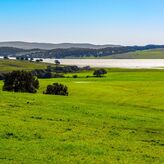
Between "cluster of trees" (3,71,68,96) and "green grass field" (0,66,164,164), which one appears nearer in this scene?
"green grass field" (0,66,164,164)

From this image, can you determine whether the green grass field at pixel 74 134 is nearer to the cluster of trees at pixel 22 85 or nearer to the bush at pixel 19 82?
the cluster of trees at pixel 22 85

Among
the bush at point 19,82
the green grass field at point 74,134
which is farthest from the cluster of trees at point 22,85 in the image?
the green grass field at point 74,134

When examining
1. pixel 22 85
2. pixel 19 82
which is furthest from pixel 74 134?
pixel 19 82

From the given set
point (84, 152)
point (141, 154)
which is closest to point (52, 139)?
point (84, 152)

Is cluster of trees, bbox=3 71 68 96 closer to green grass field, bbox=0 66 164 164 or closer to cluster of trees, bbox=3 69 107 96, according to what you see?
cluster of trees, bbox=3 69 107 96

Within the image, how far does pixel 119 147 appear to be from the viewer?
28.6 m

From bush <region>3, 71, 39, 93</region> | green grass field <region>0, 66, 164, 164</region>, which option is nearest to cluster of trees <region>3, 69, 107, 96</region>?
bush <region>3, 71, 39, 93</region>

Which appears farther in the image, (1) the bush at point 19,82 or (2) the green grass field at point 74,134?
(1) the bush at point 19,82

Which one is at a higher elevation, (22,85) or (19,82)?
(19,82)

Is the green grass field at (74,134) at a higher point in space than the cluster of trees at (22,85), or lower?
higher

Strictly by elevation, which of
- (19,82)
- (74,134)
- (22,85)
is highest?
(74,134)

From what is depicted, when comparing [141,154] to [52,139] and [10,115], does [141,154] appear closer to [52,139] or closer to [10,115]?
[52,139]

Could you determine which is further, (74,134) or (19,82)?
(19,82)

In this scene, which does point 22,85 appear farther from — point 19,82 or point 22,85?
point 19,82
